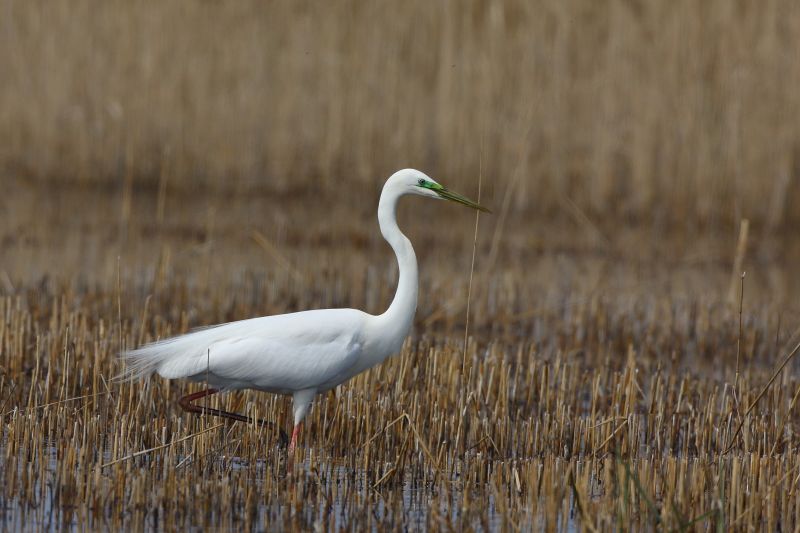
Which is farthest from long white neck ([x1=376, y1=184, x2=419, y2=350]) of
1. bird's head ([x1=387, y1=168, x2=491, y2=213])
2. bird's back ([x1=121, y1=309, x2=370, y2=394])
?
bird's head ([x1=387, y1=168, x2=491, y2=213])

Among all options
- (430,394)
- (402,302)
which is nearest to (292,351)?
(402,302)

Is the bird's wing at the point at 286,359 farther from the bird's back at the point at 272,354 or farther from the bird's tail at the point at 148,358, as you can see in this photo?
the bird's tail at the point at 148,358

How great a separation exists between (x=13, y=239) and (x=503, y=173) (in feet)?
17.1

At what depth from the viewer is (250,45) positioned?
49.4 ft

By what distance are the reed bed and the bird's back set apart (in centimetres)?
26

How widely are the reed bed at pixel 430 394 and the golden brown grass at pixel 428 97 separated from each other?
0.79m

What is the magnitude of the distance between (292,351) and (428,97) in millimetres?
8760

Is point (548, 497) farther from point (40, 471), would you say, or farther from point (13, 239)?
point (13, 239)

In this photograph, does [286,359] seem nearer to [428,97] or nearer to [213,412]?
[213,412]

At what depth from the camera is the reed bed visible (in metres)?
5.20

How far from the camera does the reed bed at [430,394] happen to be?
5.20 metres

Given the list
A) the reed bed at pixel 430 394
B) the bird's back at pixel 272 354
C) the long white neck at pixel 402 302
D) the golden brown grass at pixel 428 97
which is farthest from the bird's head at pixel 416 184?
the golden brown grass at pixel 428 97

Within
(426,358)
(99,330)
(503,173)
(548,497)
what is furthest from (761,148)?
(548,497)

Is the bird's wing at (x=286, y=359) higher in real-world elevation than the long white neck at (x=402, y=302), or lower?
lower
